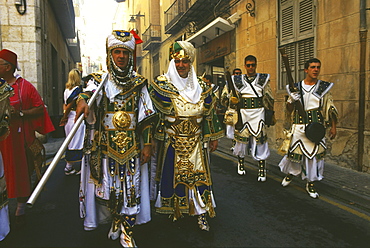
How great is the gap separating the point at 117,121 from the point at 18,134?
1696 mm

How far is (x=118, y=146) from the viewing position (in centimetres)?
322

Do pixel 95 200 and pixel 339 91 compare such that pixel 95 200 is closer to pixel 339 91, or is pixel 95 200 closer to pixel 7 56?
pixel 7 56

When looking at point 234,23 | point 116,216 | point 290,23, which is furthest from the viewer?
point 234,23

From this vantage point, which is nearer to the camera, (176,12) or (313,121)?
(313,121)

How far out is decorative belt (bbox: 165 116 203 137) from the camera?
364 cm

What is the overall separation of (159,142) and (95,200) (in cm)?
108

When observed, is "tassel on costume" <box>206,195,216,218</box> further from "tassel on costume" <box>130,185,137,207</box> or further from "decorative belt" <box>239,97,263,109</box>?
"decorative belt" <box>239,97,263,109</box>

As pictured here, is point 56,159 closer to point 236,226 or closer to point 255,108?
point 236,226

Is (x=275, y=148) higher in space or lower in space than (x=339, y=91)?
lower

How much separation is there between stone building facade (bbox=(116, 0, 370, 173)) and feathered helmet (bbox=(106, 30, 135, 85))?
5.13m

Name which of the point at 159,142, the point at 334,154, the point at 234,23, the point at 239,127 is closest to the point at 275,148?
the point at 334,154

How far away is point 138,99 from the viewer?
339 cm

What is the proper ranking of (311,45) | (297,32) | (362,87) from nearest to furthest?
1. (362,87)
2. (311,45)
3. (297,32)

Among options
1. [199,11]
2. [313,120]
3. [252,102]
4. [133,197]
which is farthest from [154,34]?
[133,197]
